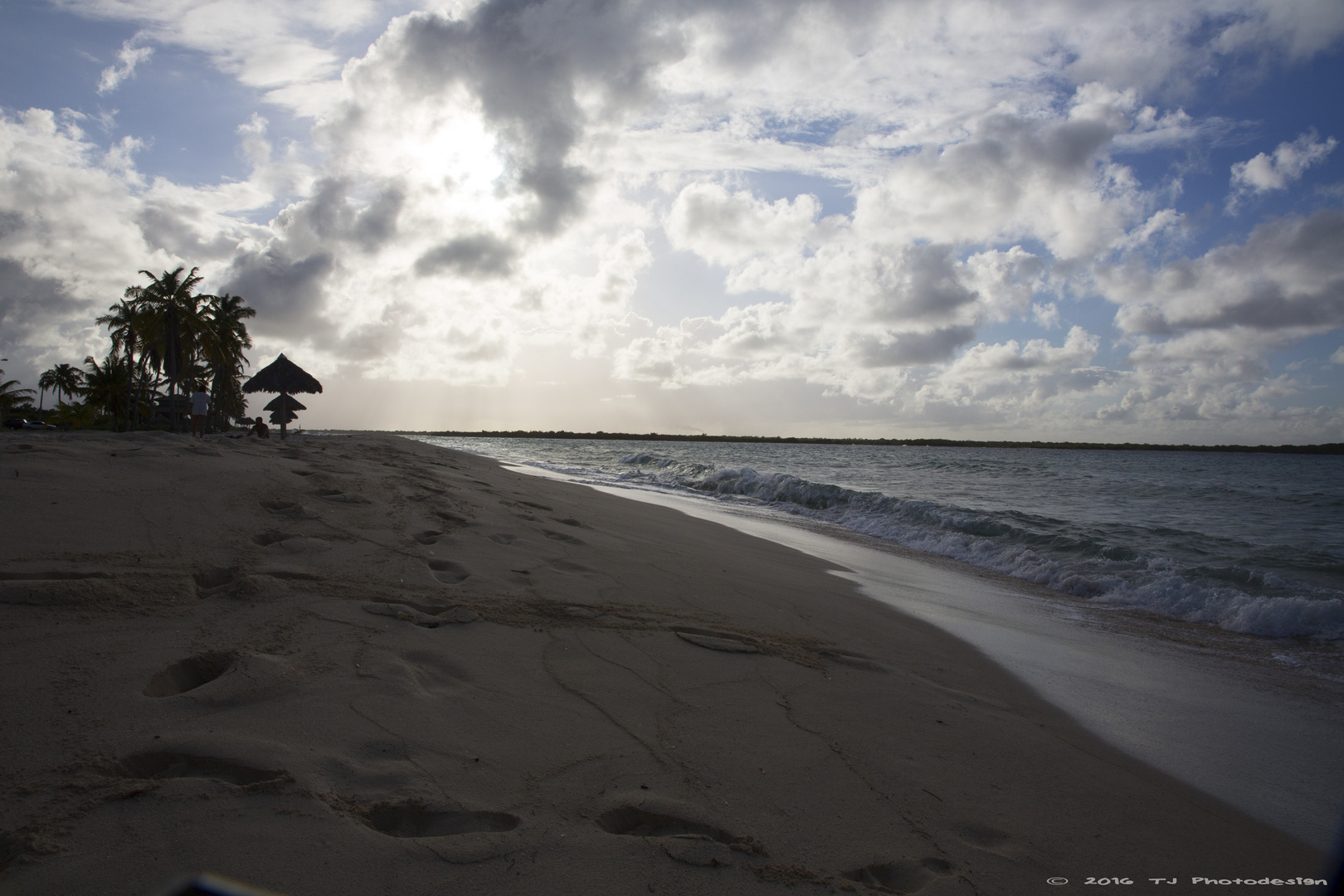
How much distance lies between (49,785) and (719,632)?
10.7 feet

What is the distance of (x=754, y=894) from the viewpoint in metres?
1.90

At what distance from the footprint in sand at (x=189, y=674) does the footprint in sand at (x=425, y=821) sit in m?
1.19

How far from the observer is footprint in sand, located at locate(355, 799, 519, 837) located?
1.97 m

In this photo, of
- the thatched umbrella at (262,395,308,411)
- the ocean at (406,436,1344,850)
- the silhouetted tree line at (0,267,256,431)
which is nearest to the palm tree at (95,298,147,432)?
the silhouetted tree line at (0,267,256,431)

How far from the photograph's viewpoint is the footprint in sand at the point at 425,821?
1.97 meters

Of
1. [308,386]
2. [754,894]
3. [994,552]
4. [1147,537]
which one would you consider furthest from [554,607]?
[308,386]

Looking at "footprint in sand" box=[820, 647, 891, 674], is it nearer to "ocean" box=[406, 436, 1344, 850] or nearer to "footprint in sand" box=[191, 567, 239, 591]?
"ocean" box=[406, 436, 1344, 850]

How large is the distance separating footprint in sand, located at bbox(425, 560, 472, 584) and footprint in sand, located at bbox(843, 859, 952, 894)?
3.21 meters

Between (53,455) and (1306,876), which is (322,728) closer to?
(1306,876)

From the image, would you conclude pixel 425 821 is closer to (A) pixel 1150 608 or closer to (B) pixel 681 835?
(B) pixel 681 835

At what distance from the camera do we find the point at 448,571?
15.3ft

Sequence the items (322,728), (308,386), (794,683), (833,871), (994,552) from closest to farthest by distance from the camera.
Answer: (833,871) → (322,728) → (794,683) → (994,552) → (308,386)

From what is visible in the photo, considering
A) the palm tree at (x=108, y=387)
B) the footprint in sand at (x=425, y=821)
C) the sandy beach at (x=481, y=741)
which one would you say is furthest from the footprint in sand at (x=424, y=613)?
the palm tree at (x=108, y=387)

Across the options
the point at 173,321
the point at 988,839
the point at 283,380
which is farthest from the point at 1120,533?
the point at 173,321
